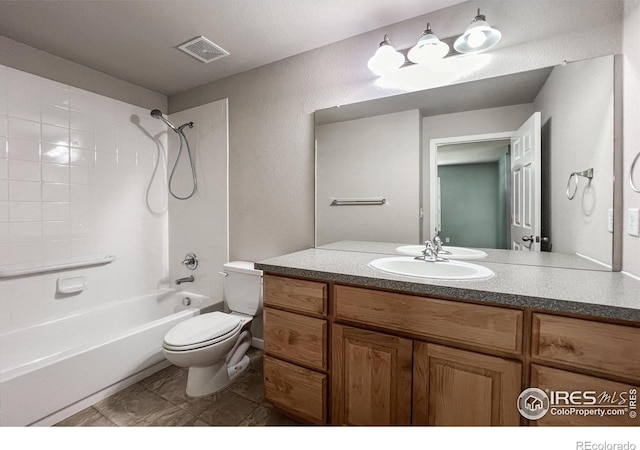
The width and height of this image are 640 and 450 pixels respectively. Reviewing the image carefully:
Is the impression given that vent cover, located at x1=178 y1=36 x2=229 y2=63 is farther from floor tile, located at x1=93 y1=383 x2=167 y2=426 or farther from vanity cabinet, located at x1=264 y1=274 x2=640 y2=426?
floor tile, located at x1=93 y1=383 x2=167 y2=426

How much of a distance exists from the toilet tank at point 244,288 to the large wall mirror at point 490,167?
0.66 metres

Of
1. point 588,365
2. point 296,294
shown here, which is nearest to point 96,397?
point 296,294

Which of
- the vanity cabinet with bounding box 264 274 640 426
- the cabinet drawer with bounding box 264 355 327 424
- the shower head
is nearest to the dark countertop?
the vanity cabinet with bounding box 264 274 640 426

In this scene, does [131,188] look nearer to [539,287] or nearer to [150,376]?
[150,376]

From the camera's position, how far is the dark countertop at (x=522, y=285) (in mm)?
862

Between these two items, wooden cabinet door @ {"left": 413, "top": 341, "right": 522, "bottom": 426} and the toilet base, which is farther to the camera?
the toilet base

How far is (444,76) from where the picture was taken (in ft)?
5.12

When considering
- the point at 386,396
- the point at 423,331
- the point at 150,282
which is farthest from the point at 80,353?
the point at 423,331

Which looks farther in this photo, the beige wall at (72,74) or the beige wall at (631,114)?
the beige wall at (72,74)

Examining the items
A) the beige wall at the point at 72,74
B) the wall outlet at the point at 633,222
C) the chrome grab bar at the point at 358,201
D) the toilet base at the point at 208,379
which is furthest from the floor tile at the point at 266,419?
the beige wall at the point at 72,74

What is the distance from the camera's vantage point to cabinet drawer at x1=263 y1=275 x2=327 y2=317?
132cm

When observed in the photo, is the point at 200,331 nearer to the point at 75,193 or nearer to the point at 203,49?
the point at 75,193

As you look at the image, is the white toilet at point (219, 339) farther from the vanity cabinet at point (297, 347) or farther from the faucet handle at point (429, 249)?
the faucet handle at point (429, 249)

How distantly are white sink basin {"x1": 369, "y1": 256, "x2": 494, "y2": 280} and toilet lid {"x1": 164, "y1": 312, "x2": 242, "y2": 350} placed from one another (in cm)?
101
